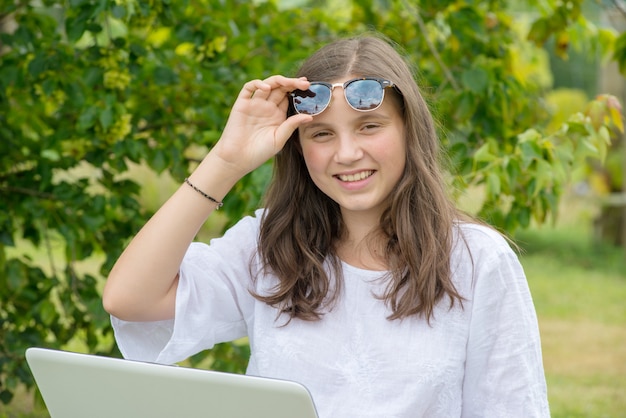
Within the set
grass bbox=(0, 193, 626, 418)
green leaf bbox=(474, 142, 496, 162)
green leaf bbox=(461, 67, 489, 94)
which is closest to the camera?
green leaf bbox=(474, 142, 496, 162)

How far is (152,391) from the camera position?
1342 mm

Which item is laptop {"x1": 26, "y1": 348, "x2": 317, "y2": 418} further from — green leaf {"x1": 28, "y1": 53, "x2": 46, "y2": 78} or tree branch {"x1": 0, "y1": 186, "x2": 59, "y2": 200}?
tree branch {"x1": 0, "y1": 186, "x2": 59, "y2": 200}

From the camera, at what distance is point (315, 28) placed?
3.73 metres

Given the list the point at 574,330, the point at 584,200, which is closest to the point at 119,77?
the point at 574,330

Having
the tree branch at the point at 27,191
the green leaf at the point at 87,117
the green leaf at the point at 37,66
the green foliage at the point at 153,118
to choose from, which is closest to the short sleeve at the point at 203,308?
the green foliage at the point at 153,118

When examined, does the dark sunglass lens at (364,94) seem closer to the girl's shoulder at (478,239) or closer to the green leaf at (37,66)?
the girl's shoulder at (478,239)

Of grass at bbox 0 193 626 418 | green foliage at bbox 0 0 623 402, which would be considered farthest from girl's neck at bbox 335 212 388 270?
grass at bbox 0 193 626 418

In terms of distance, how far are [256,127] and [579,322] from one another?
527 cm

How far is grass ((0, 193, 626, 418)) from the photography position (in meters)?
4.92

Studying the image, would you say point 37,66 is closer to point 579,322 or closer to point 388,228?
point 388,228

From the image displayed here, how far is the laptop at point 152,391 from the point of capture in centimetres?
125

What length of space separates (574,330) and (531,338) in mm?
4994

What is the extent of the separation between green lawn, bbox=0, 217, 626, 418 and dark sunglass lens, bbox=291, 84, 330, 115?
1.58 m

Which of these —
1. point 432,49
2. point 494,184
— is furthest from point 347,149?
point 432,49
